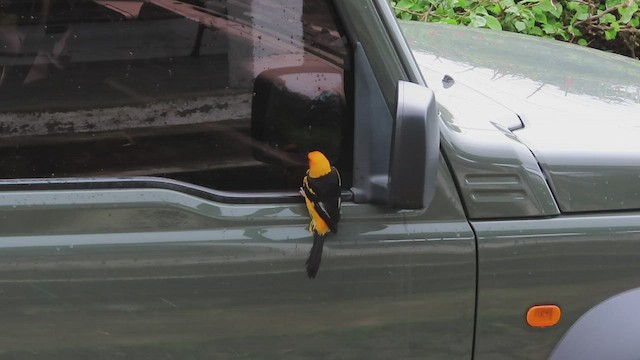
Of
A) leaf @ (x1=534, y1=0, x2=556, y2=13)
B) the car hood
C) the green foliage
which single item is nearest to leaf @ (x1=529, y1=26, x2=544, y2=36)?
the green foliage

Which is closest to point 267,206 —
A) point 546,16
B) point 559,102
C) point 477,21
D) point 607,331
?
point 607,331

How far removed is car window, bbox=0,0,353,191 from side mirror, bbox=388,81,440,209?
0.21 metres

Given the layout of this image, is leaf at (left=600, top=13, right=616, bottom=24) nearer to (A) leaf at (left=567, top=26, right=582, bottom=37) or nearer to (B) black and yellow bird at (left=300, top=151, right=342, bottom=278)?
(A) leaf at (left=567, top=26, right=582, bottom=37)

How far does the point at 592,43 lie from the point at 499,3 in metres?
1.31

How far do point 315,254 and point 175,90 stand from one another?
53 cm

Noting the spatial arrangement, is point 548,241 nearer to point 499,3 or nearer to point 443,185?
point 443,185

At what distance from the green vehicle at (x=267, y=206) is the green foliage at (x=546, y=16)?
345 cm

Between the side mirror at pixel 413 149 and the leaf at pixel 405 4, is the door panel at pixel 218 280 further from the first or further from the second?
the leaf at pixel 405 4

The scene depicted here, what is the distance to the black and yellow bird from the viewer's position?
57.5 inches

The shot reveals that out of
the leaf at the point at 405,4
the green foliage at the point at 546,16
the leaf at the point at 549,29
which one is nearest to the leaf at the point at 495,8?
the green foliage at the point at 546,16

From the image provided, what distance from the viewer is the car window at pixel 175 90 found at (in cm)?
154

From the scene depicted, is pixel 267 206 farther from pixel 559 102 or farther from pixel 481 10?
pixel 481 10

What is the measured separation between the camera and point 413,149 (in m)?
1.38

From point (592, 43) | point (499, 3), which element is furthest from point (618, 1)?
point (499, 3)
